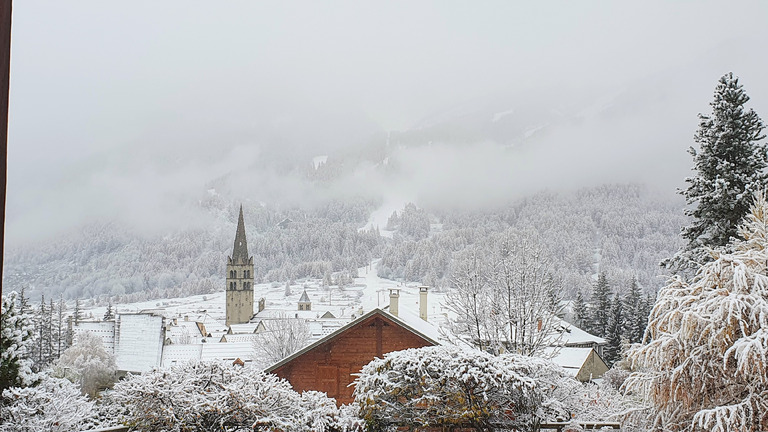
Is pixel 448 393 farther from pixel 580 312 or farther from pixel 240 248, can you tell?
pixel 240 248

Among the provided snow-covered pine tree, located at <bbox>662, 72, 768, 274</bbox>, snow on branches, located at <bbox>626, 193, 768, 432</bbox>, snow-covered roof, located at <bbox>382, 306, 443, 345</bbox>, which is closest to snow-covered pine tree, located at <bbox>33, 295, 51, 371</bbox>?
snow-covered roof, located at <bbox>382, 306, 443, 345</bbox>

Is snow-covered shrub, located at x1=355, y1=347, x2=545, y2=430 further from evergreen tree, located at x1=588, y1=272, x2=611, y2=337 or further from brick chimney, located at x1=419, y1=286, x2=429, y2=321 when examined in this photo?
evergreen tree, located at x1=588, y1=272, x2=611, y2=337

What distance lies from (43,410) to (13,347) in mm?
2490

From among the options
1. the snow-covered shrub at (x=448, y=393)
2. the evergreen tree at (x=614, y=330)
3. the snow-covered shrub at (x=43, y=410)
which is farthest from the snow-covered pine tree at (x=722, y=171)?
the evergreen tree at (x=614, y=330)

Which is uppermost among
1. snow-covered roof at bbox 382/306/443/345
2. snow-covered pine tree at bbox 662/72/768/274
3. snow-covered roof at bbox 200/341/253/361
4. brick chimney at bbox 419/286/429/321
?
snow-covered pine tree at bbox 662/72/768/274

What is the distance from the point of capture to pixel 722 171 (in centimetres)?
1191

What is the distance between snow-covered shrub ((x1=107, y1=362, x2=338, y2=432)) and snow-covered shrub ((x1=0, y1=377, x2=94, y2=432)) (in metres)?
0.71

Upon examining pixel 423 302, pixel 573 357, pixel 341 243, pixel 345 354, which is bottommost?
pixel 573 357

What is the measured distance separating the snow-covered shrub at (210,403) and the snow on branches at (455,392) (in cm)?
78

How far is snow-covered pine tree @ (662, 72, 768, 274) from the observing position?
11727mm

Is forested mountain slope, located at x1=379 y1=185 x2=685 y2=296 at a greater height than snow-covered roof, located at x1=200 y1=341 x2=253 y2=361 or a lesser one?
greater

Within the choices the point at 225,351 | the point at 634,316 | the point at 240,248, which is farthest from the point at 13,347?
the point at 240,248

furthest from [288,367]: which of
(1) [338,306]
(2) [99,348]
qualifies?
(1) [338,306]

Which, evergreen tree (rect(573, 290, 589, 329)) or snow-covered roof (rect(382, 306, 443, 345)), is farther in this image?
evergreen tree (rect(573, 290, 589, 329))
